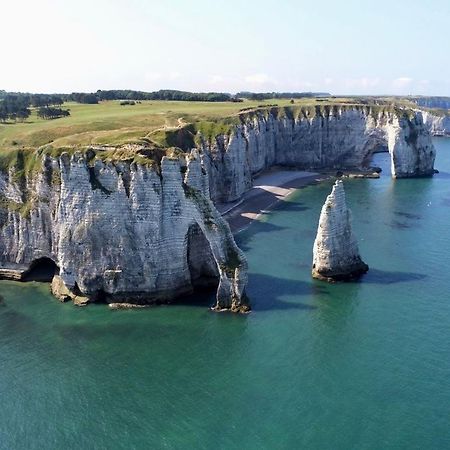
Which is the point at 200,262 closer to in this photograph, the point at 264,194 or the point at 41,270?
the point at 41,270

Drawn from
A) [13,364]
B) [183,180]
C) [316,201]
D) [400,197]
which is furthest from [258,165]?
[13,364]

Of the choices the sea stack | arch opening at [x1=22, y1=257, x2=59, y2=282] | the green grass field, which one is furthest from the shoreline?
arch opening at [x1=22, y1=257, x2=59, y2=282]

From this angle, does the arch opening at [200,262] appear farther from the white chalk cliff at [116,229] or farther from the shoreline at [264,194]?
the shoreline at [264,194]

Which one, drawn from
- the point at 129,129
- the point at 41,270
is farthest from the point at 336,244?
the point at 129,129

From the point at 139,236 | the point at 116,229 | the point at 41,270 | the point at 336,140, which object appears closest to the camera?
the point at 139,236

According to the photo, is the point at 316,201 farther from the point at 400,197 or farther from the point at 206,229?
the point at 206,229
